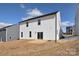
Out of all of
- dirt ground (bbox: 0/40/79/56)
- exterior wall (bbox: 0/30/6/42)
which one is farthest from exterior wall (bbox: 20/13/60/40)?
exterior wall (bbox: 0/30/6/42)

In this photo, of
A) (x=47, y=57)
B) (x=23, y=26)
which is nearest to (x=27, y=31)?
(x=23, y=26)

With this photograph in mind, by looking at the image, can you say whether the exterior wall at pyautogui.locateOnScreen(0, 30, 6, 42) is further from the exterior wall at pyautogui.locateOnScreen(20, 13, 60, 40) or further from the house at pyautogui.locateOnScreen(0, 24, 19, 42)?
the exterior wall at pyautogui.locateOnScreen(20, 13, 60, 40)

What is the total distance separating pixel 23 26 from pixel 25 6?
37 cm

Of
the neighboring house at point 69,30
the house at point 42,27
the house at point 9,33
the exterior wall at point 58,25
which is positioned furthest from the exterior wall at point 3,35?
the neighboring house at point 69,30

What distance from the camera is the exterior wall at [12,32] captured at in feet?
23.0

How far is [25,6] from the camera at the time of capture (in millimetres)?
→ 6922

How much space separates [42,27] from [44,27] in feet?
0.12

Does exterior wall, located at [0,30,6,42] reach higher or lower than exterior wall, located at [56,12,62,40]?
lower

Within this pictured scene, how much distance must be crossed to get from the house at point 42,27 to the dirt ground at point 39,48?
0.31 feet

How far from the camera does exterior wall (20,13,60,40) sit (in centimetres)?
691

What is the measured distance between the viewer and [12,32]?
7.02m

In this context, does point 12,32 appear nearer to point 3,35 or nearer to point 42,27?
point 3,35

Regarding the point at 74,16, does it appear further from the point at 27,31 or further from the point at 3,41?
the point at 3,41

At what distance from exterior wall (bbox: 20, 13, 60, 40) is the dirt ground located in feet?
0.34
